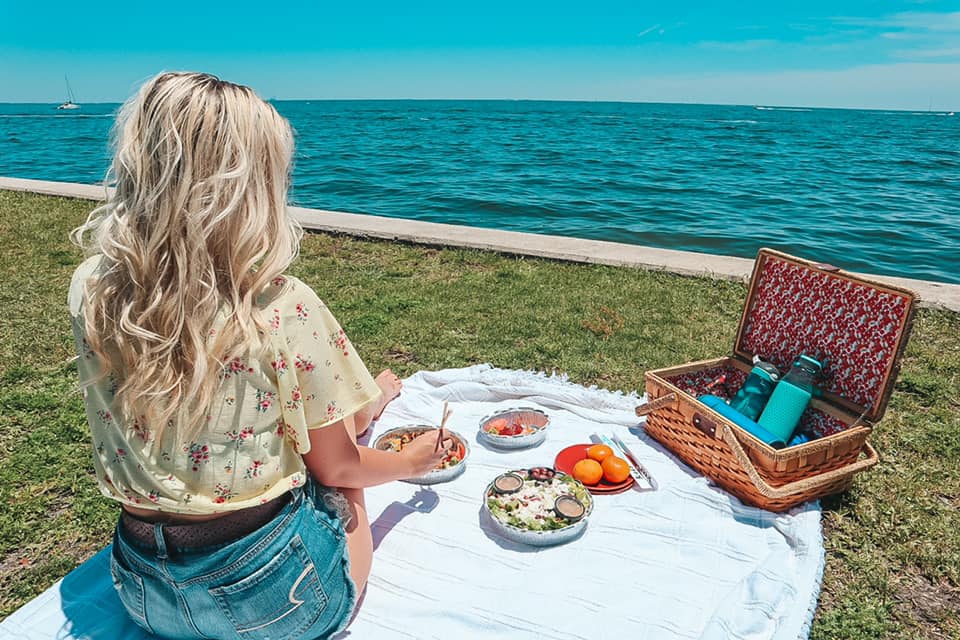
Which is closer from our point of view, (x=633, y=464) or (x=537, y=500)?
(x=537, y=500)

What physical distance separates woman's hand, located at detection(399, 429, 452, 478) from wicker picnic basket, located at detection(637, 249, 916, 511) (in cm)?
119

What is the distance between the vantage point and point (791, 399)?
2.82 meters

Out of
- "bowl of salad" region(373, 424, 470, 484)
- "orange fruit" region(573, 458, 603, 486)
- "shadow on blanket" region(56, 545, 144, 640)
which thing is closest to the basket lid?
"orange fruit" region(573, 458, 603, 486)

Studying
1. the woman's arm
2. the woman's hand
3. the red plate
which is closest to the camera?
the woman's arm

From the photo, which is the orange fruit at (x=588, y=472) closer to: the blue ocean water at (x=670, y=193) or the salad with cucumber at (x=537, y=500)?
the salad with cucumber at (x=537, y=500)

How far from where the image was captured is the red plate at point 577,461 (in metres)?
2.69

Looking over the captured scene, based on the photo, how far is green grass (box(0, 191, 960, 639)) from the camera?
238 cm

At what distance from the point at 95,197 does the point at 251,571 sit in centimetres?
942

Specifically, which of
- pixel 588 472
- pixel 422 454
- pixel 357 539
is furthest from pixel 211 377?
pixel 588 472

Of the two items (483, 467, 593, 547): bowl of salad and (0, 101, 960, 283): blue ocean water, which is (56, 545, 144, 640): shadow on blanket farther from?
(0, 101, 960, 283): blue ocean water

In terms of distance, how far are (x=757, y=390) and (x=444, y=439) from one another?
1509 millimetres

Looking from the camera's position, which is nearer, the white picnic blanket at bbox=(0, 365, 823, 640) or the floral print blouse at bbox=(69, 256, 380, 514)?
the floral print blouse at bbox=(69, 256, 380, 514)

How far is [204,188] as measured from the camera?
1437 millimetres

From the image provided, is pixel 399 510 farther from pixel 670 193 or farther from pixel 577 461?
pixel 670 193
